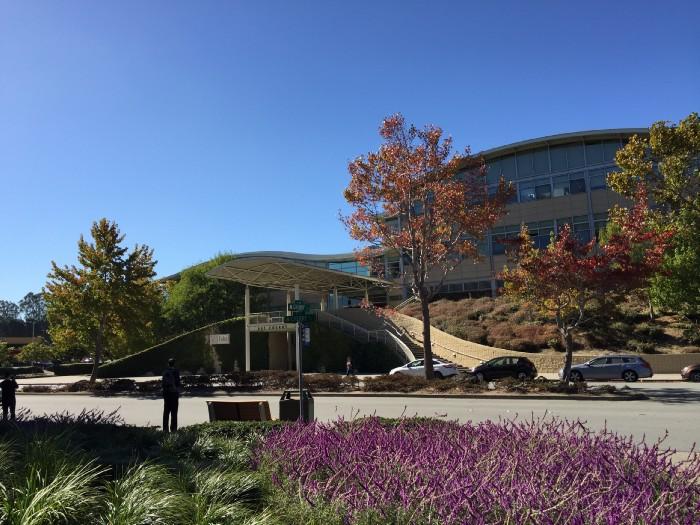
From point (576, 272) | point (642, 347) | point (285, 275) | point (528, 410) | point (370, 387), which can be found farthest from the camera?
point (285, 275)

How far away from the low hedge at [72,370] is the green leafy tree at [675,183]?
57.4 m

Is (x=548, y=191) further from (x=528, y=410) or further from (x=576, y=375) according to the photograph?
(x=528, y=410)

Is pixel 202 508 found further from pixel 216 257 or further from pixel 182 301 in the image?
pixel 216 257

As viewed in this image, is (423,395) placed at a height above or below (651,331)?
below

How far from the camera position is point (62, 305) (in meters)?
32.0

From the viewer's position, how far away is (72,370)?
64.4 metres

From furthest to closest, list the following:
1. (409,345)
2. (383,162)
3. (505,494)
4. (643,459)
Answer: (409,345)
(383,162)
(643,459)
(505,494)

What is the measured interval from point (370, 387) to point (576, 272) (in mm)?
9487

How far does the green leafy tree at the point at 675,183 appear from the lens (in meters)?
26.2

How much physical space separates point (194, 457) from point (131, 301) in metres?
26.7

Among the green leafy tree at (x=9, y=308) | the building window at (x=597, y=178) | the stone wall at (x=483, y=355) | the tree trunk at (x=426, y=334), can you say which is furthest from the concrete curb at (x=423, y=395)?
the green leafy tree at (x=9, y=308)

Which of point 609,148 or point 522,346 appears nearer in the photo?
point 522,346

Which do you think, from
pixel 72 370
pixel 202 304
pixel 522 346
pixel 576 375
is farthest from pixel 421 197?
pixel 72 370

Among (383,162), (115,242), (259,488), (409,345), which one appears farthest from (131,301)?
(259,488)
